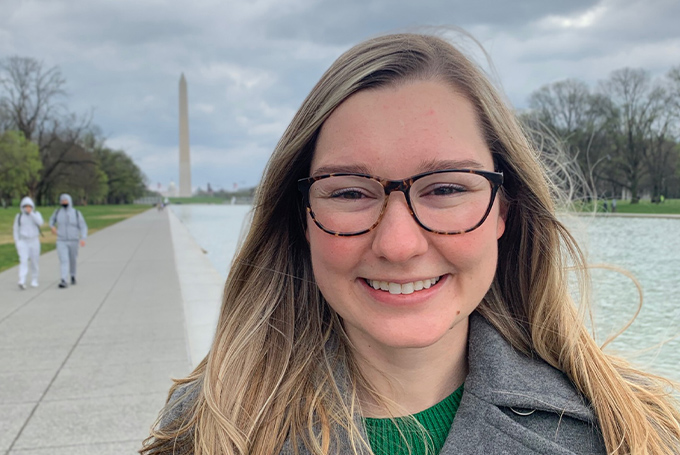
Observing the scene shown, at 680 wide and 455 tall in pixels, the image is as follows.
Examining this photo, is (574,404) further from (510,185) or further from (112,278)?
(112,278)

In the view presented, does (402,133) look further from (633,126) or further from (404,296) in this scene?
(633,126)

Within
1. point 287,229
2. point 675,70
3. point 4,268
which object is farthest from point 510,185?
point 4,268

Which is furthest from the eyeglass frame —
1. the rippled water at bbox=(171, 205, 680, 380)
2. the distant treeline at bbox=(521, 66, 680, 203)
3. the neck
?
the distant treeline at bbox=(521, 66, 680, 203)

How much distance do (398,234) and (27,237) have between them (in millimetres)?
11369

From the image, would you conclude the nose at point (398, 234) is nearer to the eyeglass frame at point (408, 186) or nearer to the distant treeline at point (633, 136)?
the eyeglass frame at point (408, 186)

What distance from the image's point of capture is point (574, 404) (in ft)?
4.58

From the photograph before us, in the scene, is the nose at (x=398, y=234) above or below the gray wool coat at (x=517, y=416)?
above

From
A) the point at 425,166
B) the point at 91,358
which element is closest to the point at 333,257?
Answer: the point at 425,166

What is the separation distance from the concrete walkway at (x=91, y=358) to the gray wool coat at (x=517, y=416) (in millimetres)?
3329

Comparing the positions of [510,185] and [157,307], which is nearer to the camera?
[510,185]

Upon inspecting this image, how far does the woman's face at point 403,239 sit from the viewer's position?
52.4 inches

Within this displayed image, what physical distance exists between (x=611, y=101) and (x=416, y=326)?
514 inches

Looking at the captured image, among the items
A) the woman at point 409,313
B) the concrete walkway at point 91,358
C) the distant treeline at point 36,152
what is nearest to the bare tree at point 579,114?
the concrete walkway at point 91,358

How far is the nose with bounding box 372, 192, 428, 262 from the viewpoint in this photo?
129 centimetres
